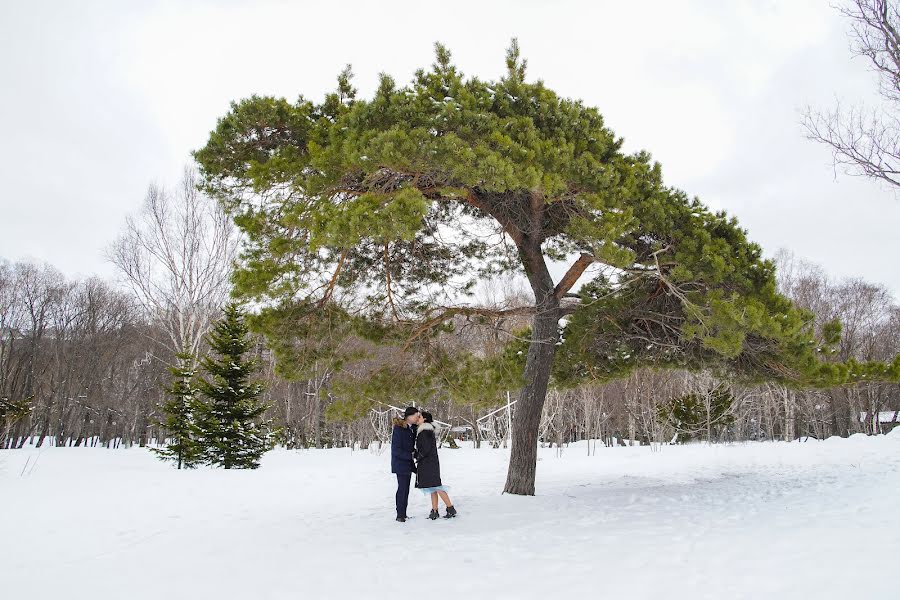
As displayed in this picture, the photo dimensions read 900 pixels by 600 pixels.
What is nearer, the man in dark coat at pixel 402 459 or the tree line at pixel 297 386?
the man in dark coat at pixel 402 459

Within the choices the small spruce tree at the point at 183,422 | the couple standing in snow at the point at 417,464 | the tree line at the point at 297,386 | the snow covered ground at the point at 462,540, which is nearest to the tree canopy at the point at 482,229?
the snow covered ground at the point at 462,540

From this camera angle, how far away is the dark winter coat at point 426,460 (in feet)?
20.0

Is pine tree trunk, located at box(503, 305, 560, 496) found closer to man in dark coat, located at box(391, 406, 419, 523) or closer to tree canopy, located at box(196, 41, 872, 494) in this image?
tree canopy, located at box(196, 41, 872, 494)

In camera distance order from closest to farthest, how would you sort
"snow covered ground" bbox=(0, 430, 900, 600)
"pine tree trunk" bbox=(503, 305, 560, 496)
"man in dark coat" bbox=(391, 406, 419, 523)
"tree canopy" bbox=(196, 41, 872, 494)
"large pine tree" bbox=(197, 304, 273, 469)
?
"snow covered ground" bbox=(0, 430, 900, 600)
"tree canopy" bbox=(196, 41, 872, 494)
"man in dark coat" bbox=(391, 406, 419, 523)
"pine tree trunk" bbox=(503, 305, 560, 496)
"large pine tree" bbox=(197, 304, 273, 469)

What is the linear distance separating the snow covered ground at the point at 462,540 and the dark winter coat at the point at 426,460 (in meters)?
0.50

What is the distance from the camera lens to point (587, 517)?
20.0 feet

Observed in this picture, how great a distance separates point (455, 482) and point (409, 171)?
693 cm

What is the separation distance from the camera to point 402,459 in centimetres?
611

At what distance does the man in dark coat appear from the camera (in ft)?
19.7

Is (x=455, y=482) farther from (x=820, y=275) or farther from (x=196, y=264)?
(x=820, y=275)

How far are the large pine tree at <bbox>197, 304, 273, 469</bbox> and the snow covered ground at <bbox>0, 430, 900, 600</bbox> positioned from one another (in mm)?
3213

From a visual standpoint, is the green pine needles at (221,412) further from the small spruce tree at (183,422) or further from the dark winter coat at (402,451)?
the dark winter coat at (402,451)

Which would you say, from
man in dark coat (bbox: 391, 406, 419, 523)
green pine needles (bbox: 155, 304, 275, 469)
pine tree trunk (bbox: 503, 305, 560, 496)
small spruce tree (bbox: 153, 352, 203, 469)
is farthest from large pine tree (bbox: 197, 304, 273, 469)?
man in dark coat (bbox: 391, 406, 419, 523)

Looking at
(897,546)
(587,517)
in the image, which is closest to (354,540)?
(587,517)
